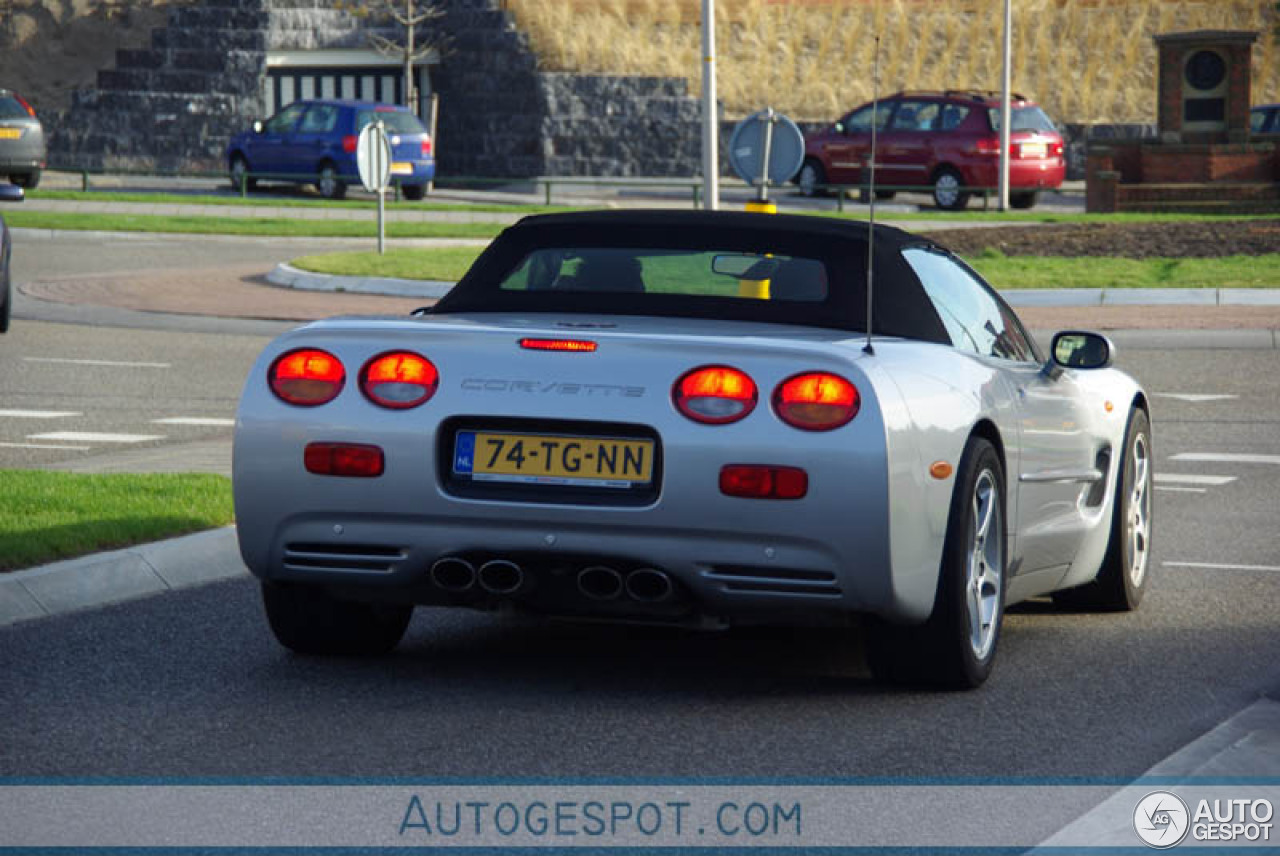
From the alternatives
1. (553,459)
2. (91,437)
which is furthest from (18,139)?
(553,459)

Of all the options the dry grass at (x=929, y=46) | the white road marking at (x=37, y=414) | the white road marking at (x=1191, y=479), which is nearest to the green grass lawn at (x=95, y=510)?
the white road marking at (x=37, y=414)

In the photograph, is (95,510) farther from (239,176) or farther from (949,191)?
(239,176)

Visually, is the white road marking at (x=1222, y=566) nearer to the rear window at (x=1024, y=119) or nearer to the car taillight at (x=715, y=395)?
the car taillight at (x=715, y=395)

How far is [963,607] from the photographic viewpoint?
639 cm

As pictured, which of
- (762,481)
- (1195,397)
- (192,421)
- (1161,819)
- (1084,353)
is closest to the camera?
(1161,819)

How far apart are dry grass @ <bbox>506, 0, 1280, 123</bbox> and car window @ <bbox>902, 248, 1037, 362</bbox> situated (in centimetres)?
4486

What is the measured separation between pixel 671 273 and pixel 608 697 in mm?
1464

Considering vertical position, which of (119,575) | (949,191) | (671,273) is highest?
(671,273)

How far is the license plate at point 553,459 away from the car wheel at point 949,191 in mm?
34870

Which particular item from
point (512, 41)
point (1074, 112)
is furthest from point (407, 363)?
point (1074, 112)

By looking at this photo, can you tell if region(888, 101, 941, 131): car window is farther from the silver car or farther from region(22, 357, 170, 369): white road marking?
region(22, 357, 170, 369): white road marking

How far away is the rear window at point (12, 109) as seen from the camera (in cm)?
3931

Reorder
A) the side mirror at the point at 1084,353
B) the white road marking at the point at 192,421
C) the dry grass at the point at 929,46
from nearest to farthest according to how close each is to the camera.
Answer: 1. the side mirror at the point at 1084,353
2. the white road marking at the point at 192,421
3. the dry grass at the point at 929,46

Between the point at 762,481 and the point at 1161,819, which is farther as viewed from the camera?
the point at 762,481
